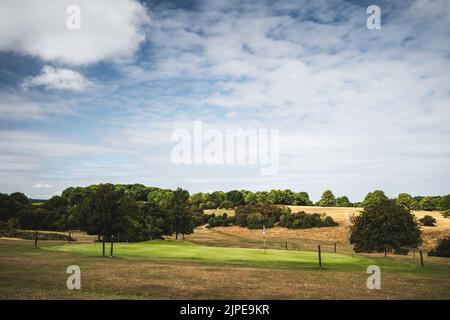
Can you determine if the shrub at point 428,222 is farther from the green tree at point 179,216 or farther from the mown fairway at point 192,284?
the mown fairway at point 192,284

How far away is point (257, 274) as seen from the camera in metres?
25.5

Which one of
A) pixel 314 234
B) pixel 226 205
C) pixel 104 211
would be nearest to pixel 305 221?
pixel 314 234

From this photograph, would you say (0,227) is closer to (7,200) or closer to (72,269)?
(7,200)

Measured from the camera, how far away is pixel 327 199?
174m

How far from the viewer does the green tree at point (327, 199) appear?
17338 cm

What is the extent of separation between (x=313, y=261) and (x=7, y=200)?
8872cm

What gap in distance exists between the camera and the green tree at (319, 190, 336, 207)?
569 ft

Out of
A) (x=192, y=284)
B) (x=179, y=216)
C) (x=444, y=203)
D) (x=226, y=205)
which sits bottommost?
(x=192, y=284)

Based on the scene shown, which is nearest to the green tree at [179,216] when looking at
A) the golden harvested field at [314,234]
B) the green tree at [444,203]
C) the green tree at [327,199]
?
the golden harvested field at [314,234]

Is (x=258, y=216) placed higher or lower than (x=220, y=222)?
higher

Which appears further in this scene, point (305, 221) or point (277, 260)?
point (305, 221)

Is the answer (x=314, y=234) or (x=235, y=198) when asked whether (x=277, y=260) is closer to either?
(x=314, y=234)

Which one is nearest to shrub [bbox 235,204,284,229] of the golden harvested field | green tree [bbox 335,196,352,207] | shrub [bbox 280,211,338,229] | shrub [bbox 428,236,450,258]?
the golden harvested field
